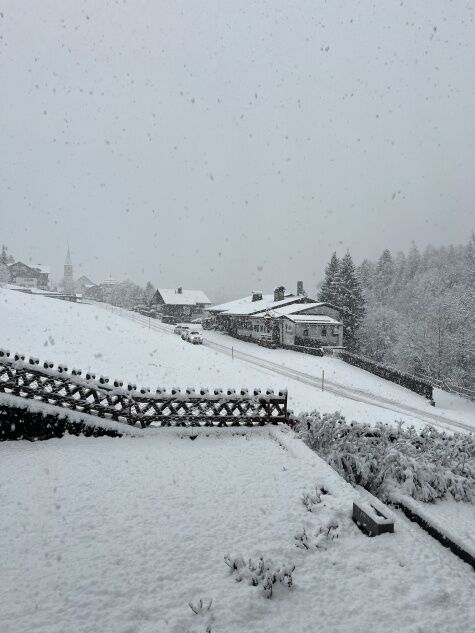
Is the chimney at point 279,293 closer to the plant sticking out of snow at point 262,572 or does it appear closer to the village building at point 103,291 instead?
the plant sticking out of snow at point 262,572

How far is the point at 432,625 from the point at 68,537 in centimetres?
464

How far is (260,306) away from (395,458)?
45767 millimetres

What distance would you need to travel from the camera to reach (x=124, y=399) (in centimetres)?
1048

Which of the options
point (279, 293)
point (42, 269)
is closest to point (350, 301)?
point (279, 293)

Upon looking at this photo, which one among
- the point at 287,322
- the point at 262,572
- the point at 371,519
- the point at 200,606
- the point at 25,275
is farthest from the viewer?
the point at 25,275

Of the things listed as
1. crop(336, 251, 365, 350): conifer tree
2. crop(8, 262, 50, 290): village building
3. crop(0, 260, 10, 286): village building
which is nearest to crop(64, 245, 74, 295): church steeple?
crop(8, 262, 50, 290): village building

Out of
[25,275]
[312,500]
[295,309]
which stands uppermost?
[25,275]

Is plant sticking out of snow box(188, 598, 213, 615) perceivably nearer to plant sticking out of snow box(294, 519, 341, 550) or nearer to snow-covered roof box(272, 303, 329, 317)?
plant sticking out of snow box(294, 519, 341, 550)

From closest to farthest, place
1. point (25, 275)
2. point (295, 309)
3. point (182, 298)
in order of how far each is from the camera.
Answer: point (295, 309)
point (182, 298)
point (25, 275)

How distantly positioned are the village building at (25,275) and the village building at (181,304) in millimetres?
32752

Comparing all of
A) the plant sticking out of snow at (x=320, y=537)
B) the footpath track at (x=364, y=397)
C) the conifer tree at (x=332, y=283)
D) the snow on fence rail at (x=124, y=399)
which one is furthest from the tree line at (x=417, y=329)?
the plant sticking out of snow at (x=320, y=537)

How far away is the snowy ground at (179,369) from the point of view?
19484 millimetres

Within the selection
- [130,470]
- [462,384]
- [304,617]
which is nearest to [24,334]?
[130,470]

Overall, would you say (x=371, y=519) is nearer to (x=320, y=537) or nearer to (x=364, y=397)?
(x=320, y=537)
